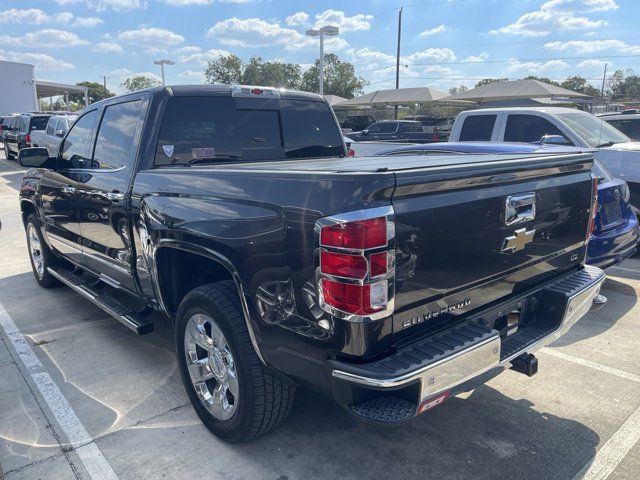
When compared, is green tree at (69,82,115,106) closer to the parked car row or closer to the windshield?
the parked car row

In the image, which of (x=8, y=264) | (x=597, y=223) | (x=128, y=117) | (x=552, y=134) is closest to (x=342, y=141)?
(x=128, y=117)

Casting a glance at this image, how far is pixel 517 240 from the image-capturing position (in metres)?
2.77

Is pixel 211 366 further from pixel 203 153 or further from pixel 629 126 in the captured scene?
pixel 629 126

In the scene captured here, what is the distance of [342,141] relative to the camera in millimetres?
4848

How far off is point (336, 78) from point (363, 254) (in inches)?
2753

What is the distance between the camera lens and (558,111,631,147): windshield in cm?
→ 744

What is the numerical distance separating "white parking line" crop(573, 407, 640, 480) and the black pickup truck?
60 cm

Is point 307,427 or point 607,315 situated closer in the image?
point 307,427

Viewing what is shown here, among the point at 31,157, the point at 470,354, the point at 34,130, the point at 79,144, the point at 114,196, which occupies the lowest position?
the point at 470,354

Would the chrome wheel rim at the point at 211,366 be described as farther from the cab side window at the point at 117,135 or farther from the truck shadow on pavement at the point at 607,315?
the truck shadow on pavement at the point at 607,315

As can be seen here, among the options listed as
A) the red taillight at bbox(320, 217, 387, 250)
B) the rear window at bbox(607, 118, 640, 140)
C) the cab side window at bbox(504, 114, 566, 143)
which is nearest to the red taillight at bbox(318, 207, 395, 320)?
the red taillight at bbox(320, 217, 387, 250)

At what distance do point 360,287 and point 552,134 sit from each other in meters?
6.47

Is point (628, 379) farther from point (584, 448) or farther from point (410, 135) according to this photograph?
point (410, 135)

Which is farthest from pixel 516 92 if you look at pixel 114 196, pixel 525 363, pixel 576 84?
pixel 576 84
